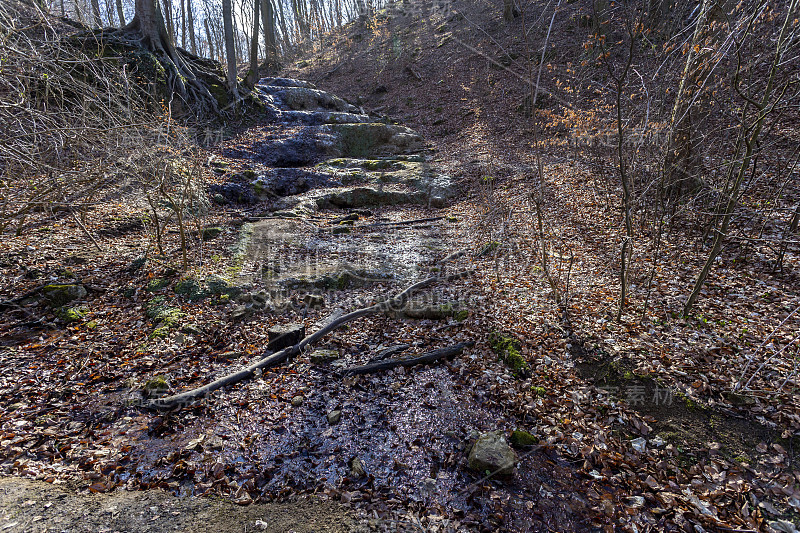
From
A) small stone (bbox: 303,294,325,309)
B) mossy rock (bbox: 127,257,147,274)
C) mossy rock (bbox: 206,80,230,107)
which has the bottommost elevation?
small stone (bbox: 303,294,325,309)

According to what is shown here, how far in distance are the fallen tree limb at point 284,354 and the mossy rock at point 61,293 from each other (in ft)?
9.17

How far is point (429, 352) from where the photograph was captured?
194 inches

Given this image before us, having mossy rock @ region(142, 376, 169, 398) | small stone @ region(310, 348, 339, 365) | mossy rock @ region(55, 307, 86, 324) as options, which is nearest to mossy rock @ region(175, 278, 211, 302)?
mossy rock @ region(55, 307, 86, 324)

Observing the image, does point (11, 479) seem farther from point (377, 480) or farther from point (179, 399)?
point (377, 480)

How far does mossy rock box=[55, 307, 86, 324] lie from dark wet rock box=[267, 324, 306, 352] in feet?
9.13

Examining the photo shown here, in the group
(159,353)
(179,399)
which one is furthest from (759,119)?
(159,353)

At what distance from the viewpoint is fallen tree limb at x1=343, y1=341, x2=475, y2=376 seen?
471cm

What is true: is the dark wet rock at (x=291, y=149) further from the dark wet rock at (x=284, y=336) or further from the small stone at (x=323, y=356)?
the small stone at (x=323, y=356)

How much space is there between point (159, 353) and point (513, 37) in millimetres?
20419

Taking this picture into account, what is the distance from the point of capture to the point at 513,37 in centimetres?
1756

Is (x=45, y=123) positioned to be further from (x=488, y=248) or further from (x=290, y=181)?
(x=290, y=181)

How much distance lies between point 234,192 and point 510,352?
30.8ft

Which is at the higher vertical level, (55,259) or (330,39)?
(330,39)

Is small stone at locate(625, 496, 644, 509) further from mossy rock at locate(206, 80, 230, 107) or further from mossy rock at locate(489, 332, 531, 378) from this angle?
mossy rock at locate(206, 80, 230, 107)
